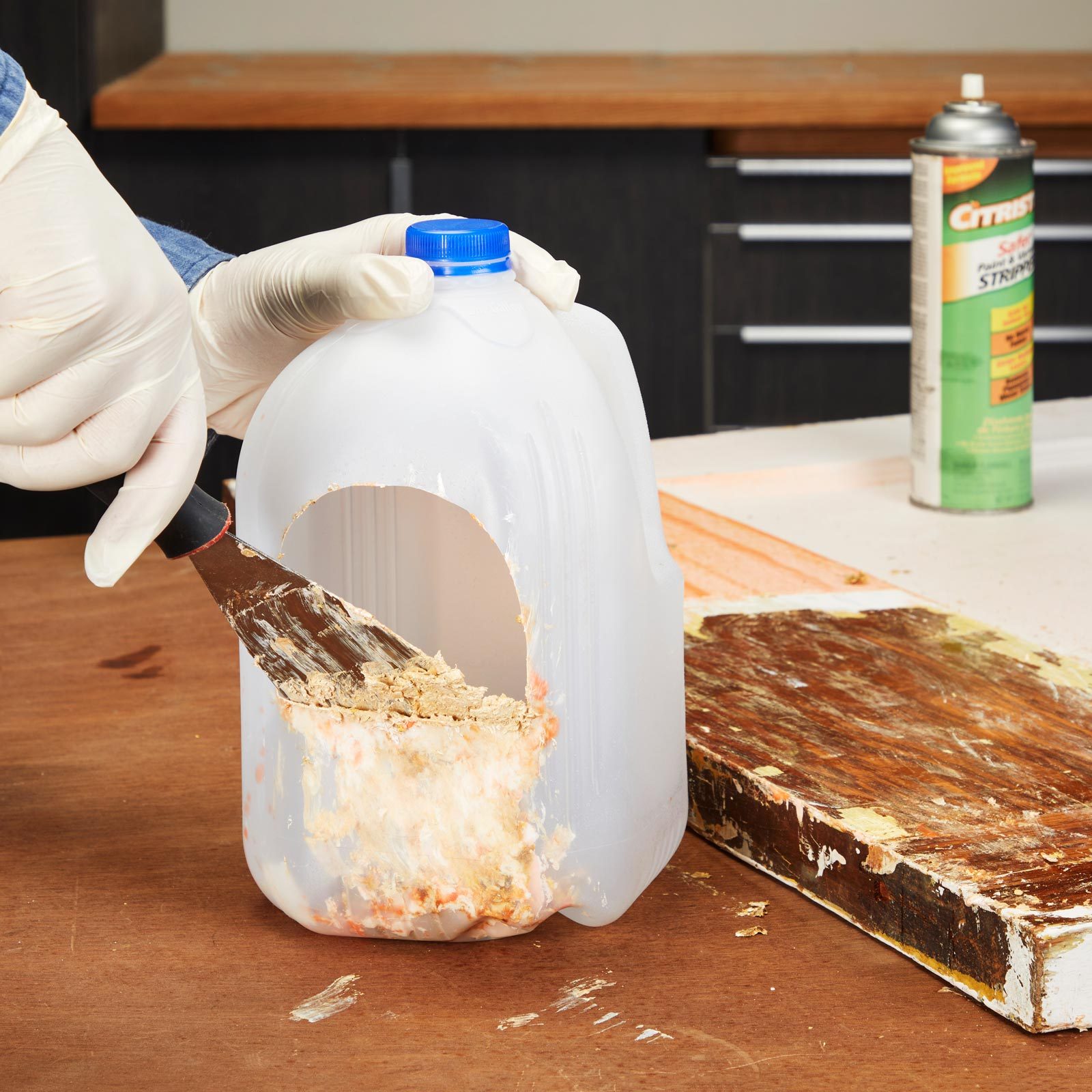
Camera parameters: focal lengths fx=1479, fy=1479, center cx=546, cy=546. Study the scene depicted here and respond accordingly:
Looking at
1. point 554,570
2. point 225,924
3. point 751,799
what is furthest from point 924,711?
point 225,924

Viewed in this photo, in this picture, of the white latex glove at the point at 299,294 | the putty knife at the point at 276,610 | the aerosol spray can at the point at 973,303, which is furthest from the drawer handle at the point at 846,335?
the putty knife at the point at 276,610

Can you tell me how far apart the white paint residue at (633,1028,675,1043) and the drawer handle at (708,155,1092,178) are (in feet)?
7.63

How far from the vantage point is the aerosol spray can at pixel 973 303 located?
1.21 meters

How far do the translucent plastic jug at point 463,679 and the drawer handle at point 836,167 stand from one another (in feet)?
7.02

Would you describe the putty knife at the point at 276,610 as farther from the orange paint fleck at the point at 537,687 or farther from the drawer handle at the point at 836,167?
the drawer handle at the point at 836,167

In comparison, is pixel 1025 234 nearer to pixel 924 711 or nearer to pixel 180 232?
pixel 924 711

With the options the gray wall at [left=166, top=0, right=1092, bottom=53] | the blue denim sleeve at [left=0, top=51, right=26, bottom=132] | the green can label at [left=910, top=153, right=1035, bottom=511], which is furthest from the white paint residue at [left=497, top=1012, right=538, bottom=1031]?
the gray wall at [left=166, top=0, right=1092, bottom=53]

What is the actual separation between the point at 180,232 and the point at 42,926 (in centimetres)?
47

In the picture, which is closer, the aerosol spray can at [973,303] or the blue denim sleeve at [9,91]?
the blue denim sleeve at [9,91]

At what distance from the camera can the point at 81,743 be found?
905mm

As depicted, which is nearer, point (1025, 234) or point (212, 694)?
point (212, 694)

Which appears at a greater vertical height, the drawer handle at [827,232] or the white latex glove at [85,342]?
the white latex glove at [85,342]

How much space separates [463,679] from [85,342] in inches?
9.2

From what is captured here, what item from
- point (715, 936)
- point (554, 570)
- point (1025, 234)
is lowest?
point (715, 936)
